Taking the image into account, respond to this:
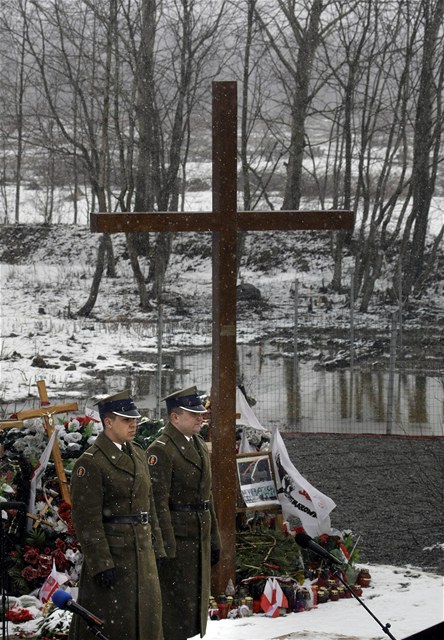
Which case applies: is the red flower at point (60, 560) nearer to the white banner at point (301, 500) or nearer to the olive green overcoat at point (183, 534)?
the olive green overcoat at point (183, 534)

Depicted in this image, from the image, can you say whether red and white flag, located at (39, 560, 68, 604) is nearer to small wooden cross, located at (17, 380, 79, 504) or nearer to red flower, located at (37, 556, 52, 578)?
red flower, located at (37, 556, 52, 578)

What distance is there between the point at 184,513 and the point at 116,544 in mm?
804

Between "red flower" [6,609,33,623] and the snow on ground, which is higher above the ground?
"red flower" [6,609,33,623]

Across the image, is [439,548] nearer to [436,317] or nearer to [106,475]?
[106,475]

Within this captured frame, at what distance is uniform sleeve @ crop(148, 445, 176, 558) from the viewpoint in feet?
20.7

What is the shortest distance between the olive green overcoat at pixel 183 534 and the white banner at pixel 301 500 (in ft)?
6.70

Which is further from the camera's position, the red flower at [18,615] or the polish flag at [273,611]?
the polish flag at [273,611]

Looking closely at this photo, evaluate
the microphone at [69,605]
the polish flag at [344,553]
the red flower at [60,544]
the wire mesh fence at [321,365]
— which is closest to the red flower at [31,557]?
the red flower at [60,544]

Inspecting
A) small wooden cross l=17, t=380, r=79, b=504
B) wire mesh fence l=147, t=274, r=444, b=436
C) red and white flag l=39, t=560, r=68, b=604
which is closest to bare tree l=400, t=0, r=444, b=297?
wire mesh fence l=147, t=274, r=444, b=436

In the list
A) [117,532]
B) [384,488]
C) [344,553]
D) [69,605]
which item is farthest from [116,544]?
[384,488]

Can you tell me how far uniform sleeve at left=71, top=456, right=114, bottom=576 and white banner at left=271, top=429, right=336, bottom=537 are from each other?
3.02 m

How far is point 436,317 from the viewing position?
1028 inches

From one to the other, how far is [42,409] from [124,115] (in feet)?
90.2

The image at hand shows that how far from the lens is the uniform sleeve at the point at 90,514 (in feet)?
18.6
